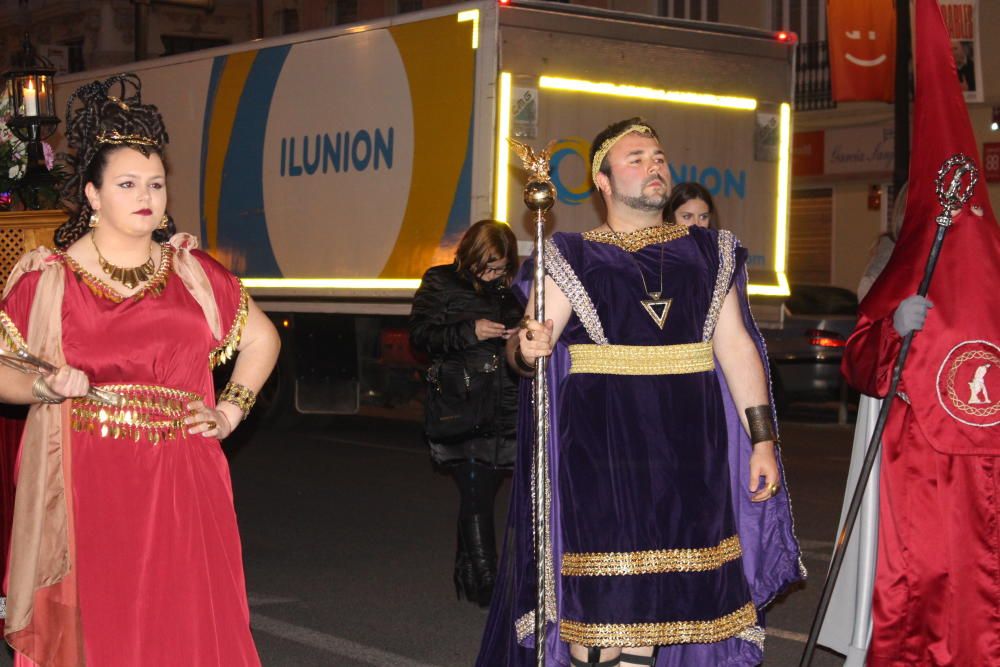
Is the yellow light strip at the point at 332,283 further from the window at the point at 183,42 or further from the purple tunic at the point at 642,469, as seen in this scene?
the window at the point at 183,42

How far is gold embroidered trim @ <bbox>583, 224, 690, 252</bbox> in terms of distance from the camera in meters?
4.67

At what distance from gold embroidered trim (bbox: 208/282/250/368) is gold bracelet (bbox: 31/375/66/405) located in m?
0.48

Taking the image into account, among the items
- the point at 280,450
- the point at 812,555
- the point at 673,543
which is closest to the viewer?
the point at 673,543

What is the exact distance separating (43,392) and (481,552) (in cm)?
Result: 343

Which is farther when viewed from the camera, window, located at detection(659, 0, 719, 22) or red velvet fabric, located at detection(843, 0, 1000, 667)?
window, located at detection(659, 0, 719, 22)

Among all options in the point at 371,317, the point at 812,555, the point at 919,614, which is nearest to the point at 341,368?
the point at 371,317

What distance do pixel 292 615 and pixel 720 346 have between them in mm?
3108

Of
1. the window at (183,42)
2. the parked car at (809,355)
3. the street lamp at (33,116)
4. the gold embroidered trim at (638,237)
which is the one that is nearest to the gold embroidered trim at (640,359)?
the gold embroidered trim at (638,237)

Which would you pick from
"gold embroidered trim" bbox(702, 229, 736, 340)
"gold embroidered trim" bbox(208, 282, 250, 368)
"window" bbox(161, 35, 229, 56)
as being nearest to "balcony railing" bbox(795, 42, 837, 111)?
"window" bbox(161, 35, 229, 56)

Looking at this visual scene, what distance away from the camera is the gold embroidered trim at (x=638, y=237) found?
184 inches

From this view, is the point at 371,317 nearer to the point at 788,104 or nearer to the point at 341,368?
the point at 341,368

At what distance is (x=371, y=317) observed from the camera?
13805 mm

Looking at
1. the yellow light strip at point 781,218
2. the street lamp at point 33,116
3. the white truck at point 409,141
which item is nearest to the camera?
the street lamp at point 33,116

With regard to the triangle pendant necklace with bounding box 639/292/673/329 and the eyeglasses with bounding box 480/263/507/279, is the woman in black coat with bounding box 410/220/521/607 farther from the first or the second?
the triangle pendant necklace with bounding box 639/292/673/329
